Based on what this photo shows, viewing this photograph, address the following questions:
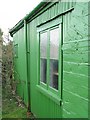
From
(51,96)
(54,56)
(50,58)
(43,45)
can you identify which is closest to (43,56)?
(43,45)

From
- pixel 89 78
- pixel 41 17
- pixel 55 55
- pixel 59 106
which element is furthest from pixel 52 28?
pixel 89 78

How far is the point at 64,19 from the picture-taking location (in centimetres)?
476

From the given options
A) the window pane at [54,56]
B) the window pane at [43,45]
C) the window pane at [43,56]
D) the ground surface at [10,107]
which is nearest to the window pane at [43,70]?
the window pane at [43,56]

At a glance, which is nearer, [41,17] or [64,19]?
[64,19]

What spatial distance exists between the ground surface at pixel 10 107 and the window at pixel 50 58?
1.81 meters

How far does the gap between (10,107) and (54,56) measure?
14.7ft

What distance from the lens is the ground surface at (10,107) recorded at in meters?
8.24

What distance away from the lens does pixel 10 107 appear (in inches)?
371

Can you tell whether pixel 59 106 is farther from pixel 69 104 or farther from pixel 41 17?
pixel 41 17

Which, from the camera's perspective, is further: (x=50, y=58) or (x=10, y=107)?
(x=10, y=107)

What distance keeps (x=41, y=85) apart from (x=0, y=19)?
8364mm

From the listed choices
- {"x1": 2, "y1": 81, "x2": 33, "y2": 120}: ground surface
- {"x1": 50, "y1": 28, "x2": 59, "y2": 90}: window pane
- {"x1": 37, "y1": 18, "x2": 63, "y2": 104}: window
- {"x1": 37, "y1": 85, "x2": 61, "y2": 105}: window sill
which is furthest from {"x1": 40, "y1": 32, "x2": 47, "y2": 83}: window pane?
{"x1": 2, "y1": 81, "x2": 33, "y2": 120}: ground surface

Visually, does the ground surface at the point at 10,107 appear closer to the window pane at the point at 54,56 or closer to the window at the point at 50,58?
the window at the point at 50,58

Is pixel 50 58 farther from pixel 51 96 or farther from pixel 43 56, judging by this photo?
pixel 51 96
